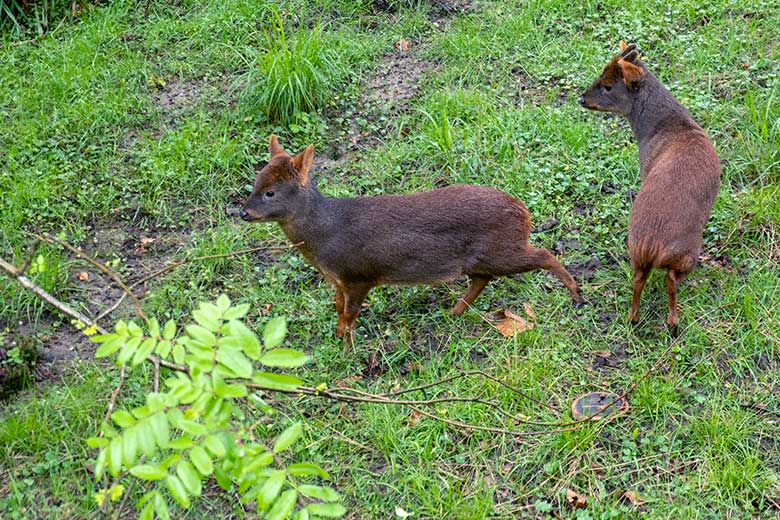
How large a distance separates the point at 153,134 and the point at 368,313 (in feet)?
7.80

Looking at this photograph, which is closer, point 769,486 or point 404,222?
point 769,486

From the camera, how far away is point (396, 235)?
192 inches

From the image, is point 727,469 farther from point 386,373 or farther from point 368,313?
point 368,313

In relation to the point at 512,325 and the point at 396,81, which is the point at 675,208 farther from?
the point at 396,81

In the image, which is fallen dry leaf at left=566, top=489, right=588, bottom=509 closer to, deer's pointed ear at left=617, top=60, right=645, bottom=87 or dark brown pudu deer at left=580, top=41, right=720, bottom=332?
dark brown pudu deer at left=580, top=41, right=720, bottom=332

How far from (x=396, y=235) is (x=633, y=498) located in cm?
182

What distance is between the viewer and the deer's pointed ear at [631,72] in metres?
5.62

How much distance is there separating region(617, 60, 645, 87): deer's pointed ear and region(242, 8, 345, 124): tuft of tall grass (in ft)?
6.96

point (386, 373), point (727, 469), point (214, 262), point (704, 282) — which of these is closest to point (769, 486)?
point (727, 469)

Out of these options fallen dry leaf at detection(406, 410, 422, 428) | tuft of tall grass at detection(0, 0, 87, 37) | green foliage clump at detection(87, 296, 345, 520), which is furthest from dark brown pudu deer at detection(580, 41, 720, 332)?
tuft of tall grass at detection(0, 0, 87, 37)

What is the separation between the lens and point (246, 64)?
6965mm

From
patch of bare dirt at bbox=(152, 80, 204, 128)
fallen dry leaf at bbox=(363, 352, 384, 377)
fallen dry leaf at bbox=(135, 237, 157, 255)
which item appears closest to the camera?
fallen dry leaf at bbox=(363, 352, 384, 377)

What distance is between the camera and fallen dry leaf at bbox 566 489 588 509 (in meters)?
3.90

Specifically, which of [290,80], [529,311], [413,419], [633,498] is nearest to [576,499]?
[633,498]
